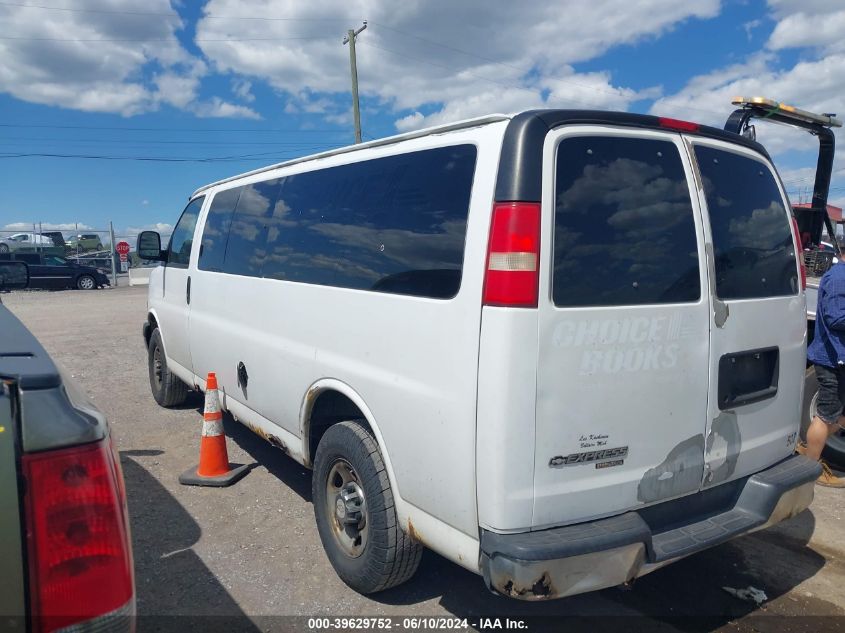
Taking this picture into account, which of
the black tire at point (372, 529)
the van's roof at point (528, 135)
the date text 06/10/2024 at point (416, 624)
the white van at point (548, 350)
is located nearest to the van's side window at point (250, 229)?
the white van at point (548, 350)

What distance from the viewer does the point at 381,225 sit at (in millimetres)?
3217

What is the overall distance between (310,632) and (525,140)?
2.40 metres

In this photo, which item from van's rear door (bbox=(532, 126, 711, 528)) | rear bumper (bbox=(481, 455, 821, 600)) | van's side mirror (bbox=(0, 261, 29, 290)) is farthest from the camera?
van's side mirror (bbox=(0, 261, 29, 290))

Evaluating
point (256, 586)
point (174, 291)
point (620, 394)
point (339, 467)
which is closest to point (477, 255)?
point (620, 394)

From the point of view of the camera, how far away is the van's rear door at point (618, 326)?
8.21 ft

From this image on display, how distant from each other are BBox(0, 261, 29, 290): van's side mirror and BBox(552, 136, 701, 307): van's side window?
10.1 ft

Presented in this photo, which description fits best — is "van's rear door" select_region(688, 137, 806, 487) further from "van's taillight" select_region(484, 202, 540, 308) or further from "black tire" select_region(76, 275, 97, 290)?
"black tire" select_region(76, 275, 97, 290)

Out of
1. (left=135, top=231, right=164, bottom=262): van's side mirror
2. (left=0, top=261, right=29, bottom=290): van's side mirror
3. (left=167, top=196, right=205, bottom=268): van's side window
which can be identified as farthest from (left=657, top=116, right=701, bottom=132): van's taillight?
(left=135, top=231, right=164, bottom=262): van's side mirror

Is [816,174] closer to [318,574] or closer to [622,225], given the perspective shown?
[622,225]

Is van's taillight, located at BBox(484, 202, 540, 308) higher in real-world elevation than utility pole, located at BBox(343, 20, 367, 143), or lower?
lower

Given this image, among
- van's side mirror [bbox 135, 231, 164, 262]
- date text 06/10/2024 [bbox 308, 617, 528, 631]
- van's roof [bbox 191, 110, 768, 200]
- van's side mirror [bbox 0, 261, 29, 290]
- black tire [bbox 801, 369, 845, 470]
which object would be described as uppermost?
van's roof [bbox 191, 110, 768, 200]

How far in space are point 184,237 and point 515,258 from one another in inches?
175

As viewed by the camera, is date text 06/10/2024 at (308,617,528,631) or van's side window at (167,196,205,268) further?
van's side window at (167,196,205,268)

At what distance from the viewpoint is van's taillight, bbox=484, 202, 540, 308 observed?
8.02 feet
